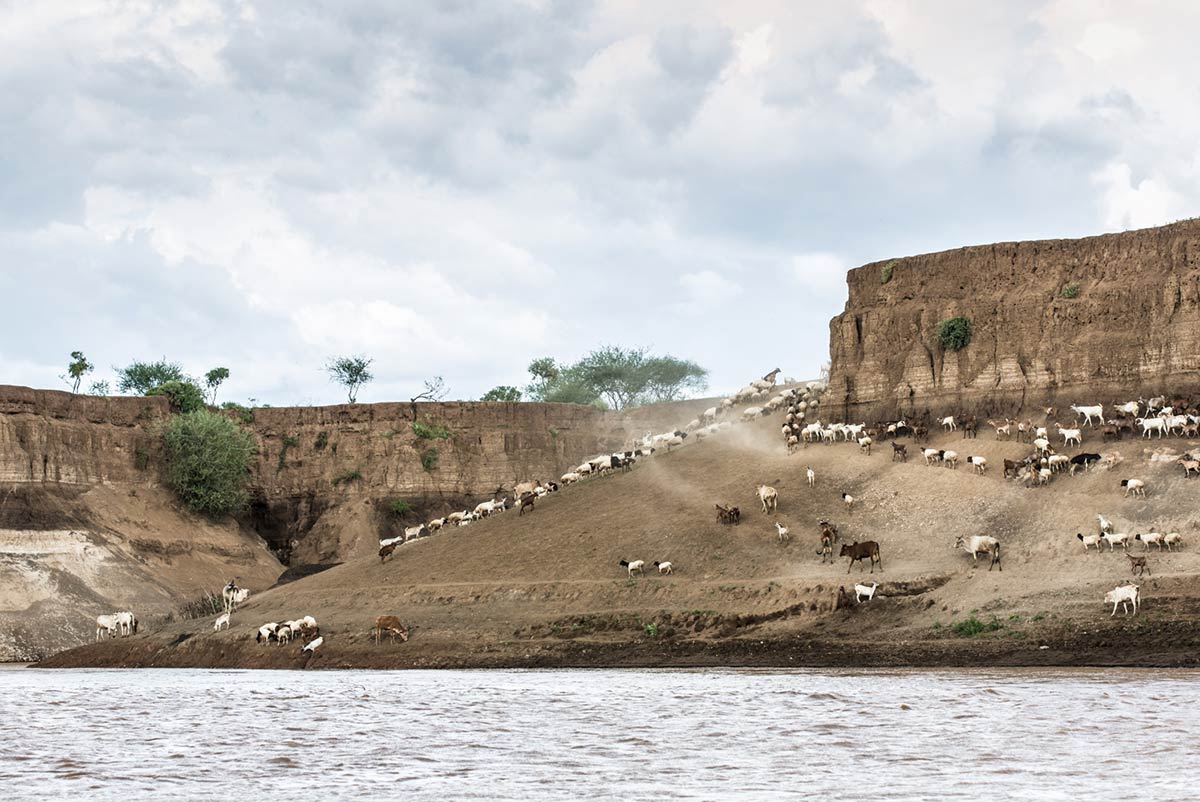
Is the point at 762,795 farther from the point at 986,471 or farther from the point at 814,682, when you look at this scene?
the point at 986,471

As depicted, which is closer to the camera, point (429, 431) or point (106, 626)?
point (106, 626)

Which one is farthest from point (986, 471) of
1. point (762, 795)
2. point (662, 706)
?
point (762, 795)

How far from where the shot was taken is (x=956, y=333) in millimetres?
55406

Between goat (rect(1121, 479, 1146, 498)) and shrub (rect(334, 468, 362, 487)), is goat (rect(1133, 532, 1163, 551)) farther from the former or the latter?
shrub (rect(334, 468, 362, 487))

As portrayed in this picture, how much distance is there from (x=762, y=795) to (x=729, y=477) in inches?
1673

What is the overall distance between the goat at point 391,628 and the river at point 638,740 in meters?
14.6

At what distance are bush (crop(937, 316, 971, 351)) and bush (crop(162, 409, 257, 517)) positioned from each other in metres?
45.0

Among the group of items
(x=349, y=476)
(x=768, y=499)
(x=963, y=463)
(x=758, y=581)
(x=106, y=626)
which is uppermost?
(x=349, y=476)

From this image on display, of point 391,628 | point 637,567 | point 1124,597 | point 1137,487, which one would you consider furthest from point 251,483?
point 1124,597

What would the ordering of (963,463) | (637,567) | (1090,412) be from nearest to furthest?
(637,567) → (1090,412) → (963,463)

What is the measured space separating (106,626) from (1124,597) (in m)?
42.5

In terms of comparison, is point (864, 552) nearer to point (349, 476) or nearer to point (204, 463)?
point (349, 476)

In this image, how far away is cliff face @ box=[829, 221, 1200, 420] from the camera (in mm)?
50375

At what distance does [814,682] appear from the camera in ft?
106
